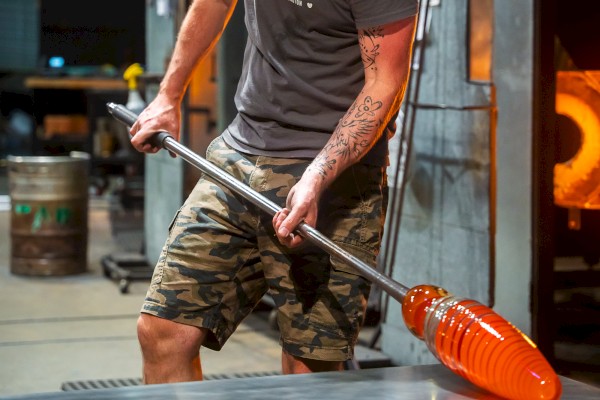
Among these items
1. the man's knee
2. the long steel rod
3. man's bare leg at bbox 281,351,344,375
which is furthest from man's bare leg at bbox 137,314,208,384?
the long steel rod

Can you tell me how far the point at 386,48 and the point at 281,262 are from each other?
0.62m

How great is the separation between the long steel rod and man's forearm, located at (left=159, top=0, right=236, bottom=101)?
0.51 ft

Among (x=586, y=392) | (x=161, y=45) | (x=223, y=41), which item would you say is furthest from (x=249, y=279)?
(x=161, y=45)

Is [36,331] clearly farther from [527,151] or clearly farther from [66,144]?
[66,144]

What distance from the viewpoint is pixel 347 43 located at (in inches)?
103

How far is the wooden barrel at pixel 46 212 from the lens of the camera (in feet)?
24.3

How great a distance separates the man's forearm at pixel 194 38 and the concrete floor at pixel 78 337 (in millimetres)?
2108

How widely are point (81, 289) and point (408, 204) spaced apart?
3.19 m

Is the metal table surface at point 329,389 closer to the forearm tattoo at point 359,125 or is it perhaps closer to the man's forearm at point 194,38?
the forearm tattoo at point 359,125

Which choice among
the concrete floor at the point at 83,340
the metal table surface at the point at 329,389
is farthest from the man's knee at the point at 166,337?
the concrete floor at the point at 83,340

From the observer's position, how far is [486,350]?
5.93 feet

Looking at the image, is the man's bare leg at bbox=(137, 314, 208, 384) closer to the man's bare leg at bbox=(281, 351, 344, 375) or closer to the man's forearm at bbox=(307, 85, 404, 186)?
the man's bare leg at bbox=(281, 351, 344, 375)

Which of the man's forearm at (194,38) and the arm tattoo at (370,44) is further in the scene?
the man's forearm at (194,38)

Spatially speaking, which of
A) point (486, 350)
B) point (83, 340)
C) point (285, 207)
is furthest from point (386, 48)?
point (83, 340)
